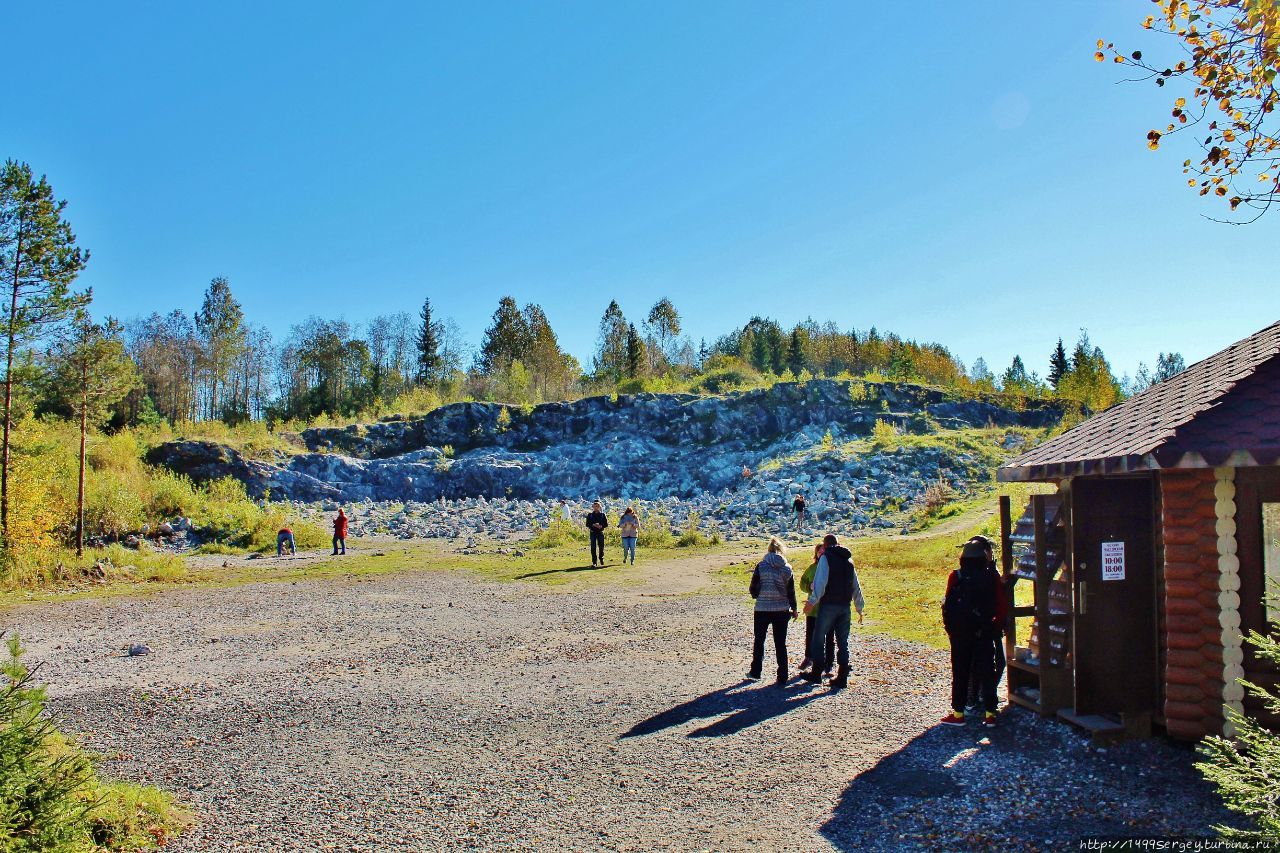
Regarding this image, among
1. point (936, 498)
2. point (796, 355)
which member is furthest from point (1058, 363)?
point (936, 498)

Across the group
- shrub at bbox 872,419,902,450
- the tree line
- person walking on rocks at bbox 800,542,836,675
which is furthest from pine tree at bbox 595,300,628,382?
person walking on rocks at bbox 800,542,836,675

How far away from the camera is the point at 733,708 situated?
831cm

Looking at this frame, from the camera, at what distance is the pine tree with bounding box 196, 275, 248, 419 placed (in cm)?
6562

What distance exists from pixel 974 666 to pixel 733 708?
2.52m

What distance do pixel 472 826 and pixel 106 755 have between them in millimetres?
3894

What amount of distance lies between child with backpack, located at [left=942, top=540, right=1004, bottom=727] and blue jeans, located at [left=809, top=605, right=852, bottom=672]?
1444 millimetres

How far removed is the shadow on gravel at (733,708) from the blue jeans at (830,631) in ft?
1.26

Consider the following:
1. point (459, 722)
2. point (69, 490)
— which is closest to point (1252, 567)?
point (459, 722)

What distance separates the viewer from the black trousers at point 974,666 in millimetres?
7668

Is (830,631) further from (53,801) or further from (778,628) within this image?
(53,801)

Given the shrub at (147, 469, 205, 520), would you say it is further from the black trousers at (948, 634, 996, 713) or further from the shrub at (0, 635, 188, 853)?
the black trousers at (948, 634, 996, 713)

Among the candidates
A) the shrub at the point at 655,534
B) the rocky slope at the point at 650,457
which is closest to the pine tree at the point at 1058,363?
the rocky slope at the point at 650,457

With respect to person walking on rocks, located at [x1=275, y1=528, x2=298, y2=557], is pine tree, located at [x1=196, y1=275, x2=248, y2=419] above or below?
above

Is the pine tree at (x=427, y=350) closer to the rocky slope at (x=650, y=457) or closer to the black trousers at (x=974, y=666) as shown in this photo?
the rocky slope at (x=650, y=457)
